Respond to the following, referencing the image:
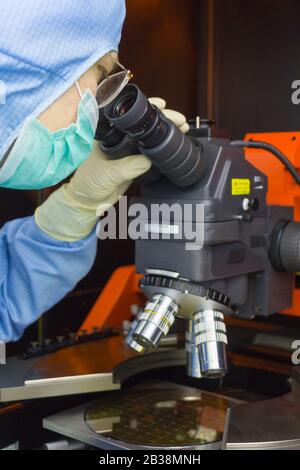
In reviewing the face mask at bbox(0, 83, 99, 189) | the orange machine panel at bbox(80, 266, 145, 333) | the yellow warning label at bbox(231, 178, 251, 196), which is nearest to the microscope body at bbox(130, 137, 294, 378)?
the yellow warning label at bbox(231, 178, 251, 196)

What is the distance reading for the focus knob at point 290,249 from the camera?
1.05m

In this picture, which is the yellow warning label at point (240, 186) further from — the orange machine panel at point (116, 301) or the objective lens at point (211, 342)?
the orange machine panel at point (116, 301)

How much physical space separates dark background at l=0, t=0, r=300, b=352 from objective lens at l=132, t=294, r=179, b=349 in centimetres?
54

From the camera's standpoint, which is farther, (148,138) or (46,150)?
(148,138)

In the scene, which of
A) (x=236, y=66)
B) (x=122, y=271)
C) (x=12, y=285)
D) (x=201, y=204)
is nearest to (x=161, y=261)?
(x=201, y=204)

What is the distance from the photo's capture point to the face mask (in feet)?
2.51

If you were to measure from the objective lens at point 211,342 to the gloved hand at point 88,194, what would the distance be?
27 centimetres

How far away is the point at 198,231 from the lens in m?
0.94

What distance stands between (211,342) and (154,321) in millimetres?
96

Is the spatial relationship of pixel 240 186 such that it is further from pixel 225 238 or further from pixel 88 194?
pixel 88 194

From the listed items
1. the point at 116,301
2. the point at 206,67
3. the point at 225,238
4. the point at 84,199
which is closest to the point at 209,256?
the point at 225,238

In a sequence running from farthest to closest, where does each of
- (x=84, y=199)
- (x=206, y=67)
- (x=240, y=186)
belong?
(x=206, y=67) < (x=84, y=199) < (x=240, y=186)

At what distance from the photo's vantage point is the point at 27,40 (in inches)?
27.9

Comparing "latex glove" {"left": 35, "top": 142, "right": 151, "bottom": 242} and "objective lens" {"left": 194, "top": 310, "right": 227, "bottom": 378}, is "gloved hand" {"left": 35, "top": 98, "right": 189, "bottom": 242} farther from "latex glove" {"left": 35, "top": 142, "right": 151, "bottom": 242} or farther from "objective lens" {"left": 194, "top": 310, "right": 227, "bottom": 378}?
"objective lens" {"left": 194, "top": 310, "right": 227, "bottom": 378}
